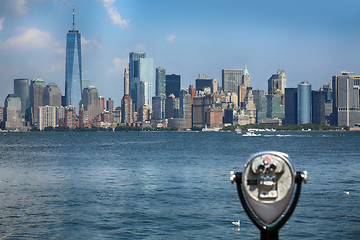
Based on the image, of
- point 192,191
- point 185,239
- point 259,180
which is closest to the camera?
point 259,180

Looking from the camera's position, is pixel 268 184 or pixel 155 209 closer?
pixel 268 184

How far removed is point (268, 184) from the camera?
18.3 ft

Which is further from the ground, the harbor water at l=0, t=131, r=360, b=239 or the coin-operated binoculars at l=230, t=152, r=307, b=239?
the coin-operated binoculars at l=230, t=152, r=307, b=239

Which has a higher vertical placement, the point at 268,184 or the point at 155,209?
the point at 268,184

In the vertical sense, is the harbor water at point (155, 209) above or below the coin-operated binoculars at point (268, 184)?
below

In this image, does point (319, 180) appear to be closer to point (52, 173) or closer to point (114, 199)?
point (114, 199)

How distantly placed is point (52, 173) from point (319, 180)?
2339 cm

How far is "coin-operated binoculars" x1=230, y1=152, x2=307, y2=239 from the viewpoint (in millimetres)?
5543

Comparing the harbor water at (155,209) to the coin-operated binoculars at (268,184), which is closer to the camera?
the coin-operated binoculars at (268,184)

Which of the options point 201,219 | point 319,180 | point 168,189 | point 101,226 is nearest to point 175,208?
point 201,219

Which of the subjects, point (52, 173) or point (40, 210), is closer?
point (40, 210)

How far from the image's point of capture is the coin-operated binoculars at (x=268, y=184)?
5543mm

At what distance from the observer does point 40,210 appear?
85.8 ft

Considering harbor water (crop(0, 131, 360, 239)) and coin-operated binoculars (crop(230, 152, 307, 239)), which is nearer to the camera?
coin-operated binoculars (crop(230, 152, 307, 239))
